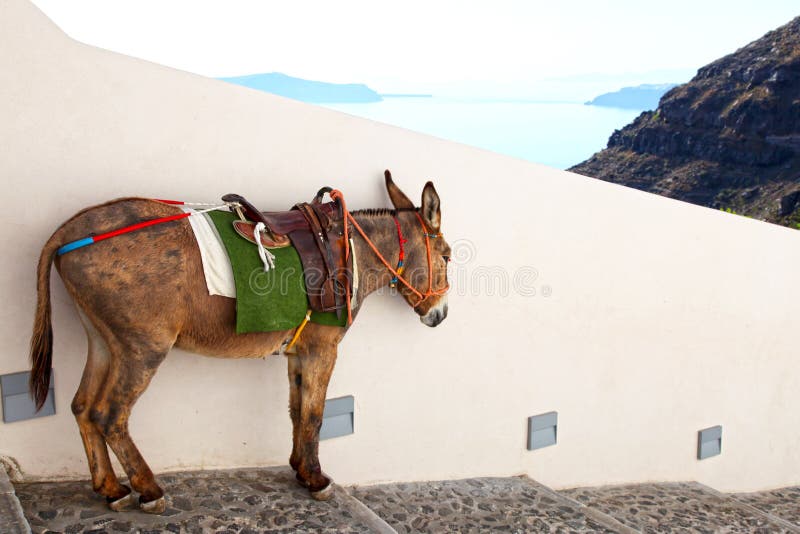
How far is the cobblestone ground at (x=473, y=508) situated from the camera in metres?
4.25

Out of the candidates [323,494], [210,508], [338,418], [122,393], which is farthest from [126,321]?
[338,418]

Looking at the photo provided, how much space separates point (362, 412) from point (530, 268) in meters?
1.66

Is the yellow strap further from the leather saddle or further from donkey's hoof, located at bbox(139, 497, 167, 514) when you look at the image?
donkey's hoof, located at bbox(139, 497, 167, 514)

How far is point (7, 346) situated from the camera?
135 inches

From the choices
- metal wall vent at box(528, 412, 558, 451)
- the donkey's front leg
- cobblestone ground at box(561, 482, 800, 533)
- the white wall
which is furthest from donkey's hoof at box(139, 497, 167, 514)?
cobblestone ground at box(561, 482, 800, 533)

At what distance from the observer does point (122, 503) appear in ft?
11.0

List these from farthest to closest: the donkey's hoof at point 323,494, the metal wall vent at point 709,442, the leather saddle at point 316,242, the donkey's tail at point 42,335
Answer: the metal wall vent at point 709,442 → the donkey's hoof at point 323,494 → the leather saddle at point 316,242 → the donkey's tail at point 42,335

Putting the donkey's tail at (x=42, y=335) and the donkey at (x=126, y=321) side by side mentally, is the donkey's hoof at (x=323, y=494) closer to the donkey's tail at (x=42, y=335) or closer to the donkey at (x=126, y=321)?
the donkey at (x=126, y=321)

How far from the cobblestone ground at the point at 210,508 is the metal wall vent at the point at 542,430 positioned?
73.3 inches

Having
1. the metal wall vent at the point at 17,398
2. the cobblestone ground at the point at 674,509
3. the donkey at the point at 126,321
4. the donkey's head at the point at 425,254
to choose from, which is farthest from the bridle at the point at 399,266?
the cobblestone ground at the point at 674,509

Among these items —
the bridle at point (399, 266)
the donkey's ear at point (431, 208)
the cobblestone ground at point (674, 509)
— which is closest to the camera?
the bridle at point (399, 266)

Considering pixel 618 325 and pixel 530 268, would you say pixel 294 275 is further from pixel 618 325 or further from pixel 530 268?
pixel 618 325

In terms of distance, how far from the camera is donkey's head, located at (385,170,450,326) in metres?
4.11

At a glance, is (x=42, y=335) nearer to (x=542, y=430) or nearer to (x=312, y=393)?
(x=312, y=393)
